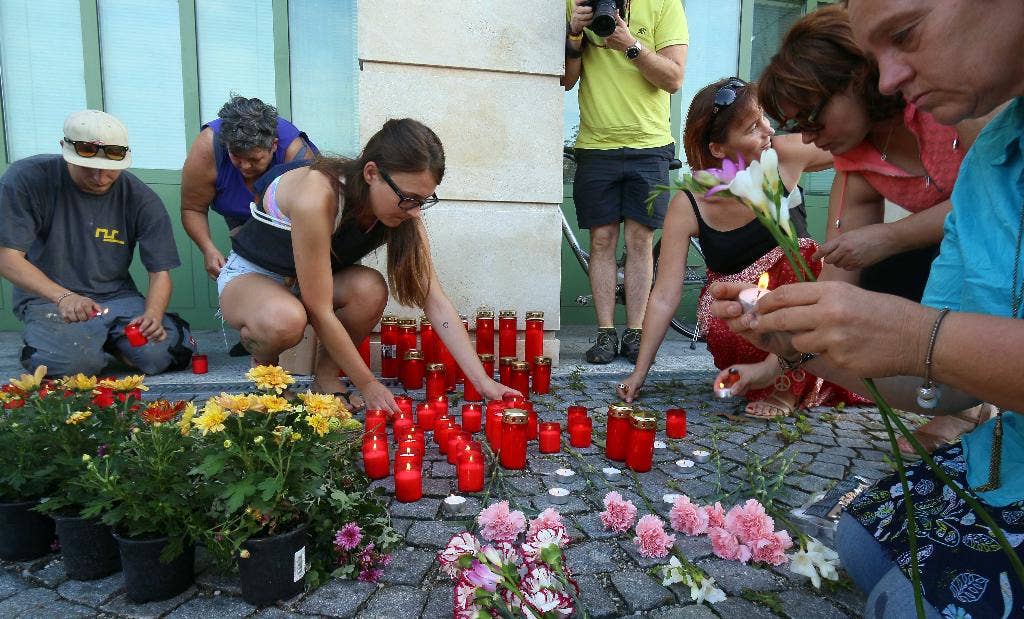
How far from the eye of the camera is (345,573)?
5.50 feet

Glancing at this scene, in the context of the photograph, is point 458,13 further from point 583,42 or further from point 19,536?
point 19,536

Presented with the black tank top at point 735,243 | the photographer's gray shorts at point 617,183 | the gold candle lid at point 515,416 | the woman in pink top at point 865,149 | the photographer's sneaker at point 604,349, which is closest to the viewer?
the woman in pink top at point 865,149

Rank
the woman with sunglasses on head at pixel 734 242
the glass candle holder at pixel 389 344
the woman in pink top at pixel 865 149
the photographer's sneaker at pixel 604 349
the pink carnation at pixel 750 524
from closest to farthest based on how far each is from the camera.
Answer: the pink carnation at pixel 750 524
the woman in pink top at pixel 865 149
the woman with sunglasses on head at pixel 734 242
the glass candle holder at pixel 389 344
the photographer's sneaker at pixel 604 349

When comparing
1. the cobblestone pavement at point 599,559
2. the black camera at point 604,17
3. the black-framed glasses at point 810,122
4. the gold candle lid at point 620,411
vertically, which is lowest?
the cobblestone pavement at point 599,559

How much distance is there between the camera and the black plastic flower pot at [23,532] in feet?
5.60

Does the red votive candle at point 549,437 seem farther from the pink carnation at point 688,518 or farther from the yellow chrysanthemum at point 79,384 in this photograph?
the yellow chrysanthemum at point 79,384

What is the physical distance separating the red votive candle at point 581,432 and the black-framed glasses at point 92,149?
3.06 m

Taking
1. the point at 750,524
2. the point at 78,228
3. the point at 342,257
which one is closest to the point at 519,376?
the point at 342,257

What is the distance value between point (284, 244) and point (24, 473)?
5.28 ft

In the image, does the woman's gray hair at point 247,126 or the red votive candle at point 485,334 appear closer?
the woman's gray hair at point 247,126

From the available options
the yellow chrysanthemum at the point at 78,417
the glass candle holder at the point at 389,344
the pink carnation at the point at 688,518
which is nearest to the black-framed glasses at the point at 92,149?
the glass candle holder at the point at 389,344

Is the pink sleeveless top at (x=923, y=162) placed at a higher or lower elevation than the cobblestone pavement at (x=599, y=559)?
higher

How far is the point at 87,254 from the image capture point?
3842 mm

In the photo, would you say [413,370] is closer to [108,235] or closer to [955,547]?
[108,235]
